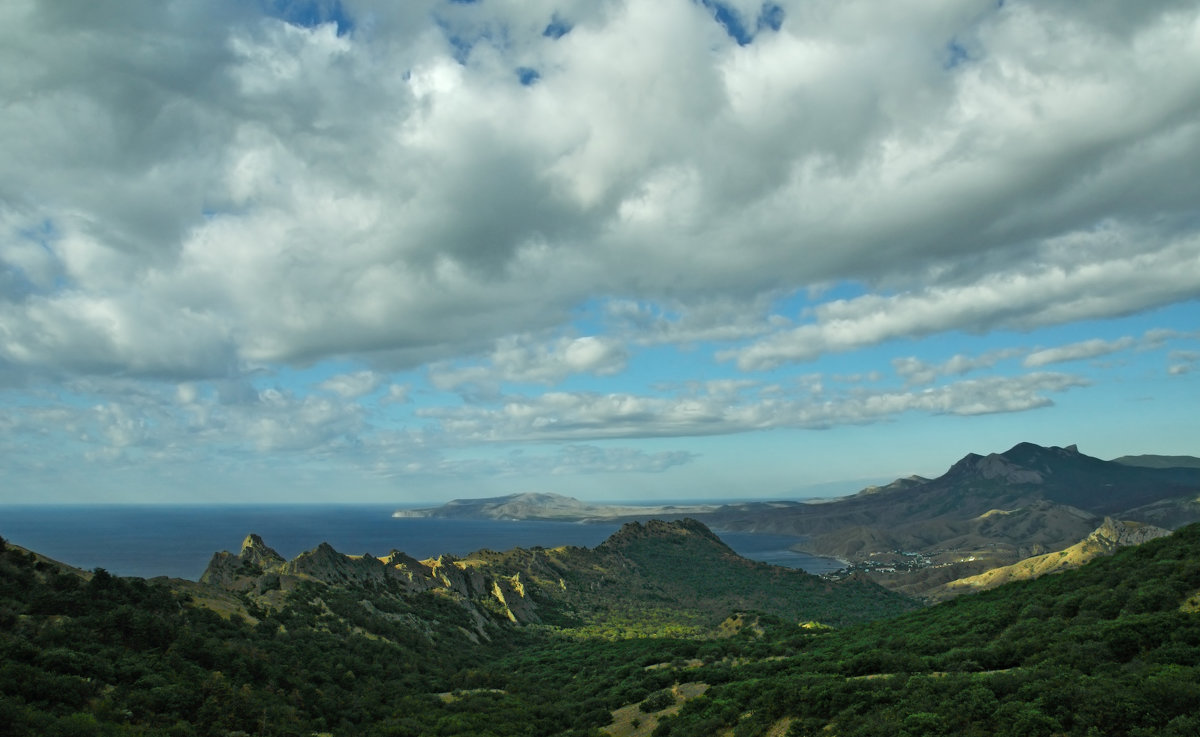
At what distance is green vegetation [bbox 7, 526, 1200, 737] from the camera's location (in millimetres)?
18922

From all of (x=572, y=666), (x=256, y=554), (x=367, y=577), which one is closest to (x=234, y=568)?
(x=256, y=554)

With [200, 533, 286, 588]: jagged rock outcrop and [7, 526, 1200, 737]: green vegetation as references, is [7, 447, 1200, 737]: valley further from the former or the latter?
[200, 533, 286, 588]: jagged rock outcrop

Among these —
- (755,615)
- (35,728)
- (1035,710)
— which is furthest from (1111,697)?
(755,615)

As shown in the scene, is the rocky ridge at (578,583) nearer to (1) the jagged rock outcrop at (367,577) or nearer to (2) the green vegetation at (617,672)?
(1) the jagged rock outcrop at (367,577)

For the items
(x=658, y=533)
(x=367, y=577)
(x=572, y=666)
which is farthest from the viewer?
(x=658, y=533)

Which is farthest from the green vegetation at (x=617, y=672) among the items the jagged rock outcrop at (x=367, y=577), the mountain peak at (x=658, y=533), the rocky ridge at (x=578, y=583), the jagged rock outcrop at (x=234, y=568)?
the mountain peak at (x=658, y=533)

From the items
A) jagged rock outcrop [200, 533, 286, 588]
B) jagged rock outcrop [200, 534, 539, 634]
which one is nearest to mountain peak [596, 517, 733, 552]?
jagged rock outcrop [200, 534, 539, 634]

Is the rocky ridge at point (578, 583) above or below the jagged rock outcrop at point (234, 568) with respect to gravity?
below

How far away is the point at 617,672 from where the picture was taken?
4469 centimetres

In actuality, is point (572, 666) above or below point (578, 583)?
above

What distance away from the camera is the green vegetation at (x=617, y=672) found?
1892 centimetres

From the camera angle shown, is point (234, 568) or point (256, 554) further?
point (256, 554)

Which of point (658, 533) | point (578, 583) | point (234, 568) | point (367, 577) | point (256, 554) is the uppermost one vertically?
point (256, 554)

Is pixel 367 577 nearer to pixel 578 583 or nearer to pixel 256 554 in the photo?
pixel 256 554
